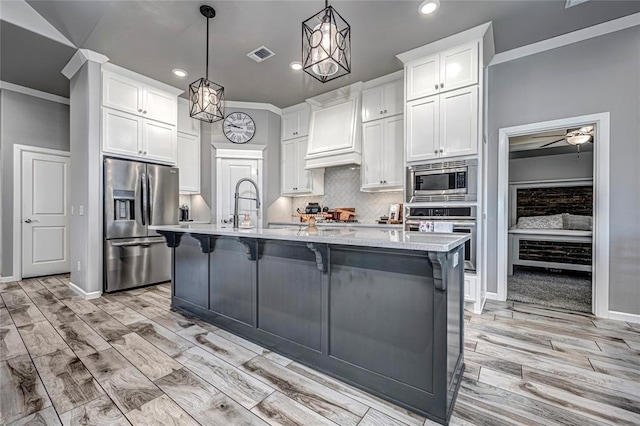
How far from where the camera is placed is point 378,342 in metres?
1.65

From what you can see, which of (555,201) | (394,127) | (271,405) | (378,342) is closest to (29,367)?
(271,405)

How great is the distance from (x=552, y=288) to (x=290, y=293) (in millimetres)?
4206

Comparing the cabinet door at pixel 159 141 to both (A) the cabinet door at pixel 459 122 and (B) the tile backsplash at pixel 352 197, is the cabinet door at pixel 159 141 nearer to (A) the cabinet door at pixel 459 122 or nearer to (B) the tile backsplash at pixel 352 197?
(B) the tile backsplash at pixel 352 197

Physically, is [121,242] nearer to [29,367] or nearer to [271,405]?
[29,367]

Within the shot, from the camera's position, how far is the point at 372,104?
4156 millimetres

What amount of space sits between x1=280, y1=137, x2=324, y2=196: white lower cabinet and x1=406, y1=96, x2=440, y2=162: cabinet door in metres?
2.00

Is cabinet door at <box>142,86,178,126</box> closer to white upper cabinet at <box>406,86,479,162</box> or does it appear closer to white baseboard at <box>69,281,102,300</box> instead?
white baseboard at <box>69,281,102,300</box>

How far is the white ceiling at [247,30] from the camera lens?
8.93 ft

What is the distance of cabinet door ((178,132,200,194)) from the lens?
4.91 meters

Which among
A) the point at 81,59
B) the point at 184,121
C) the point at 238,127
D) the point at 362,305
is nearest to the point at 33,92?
the point at 81,59

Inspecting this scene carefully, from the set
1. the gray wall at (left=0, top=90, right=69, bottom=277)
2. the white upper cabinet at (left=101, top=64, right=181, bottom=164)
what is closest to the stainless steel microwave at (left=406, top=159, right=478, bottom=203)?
the white upper cabinet at (left=101, top=64, right=181, bottom=164)

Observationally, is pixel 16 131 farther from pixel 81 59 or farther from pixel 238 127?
pixel 238 127

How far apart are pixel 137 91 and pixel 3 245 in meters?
3.11

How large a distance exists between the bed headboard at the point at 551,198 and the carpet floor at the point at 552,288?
1.46 metres
